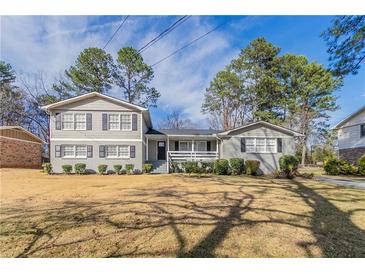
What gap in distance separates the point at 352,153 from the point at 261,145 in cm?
858

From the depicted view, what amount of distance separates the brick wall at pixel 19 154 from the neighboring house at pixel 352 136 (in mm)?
29335

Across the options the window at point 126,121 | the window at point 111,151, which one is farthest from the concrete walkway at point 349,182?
the window at point 111,151

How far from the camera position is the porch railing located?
1600 cm

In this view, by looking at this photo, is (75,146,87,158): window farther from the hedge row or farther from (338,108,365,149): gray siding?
(338,108,365,149): gray siding

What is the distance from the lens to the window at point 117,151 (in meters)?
15.1

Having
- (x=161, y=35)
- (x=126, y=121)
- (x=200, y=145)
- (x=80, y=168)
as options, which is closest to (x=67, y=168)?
(x=80, y=168)

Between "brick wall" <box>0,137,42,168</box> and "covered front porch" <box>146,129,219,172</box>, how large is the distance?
40.9 ft

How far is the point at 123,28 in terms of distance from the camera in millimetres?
6715

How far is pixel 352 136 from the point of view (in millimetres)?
17875

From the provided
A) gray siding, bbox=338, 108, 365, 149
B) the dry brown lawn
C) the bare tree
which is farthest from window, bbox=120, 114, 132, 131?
the bare tree

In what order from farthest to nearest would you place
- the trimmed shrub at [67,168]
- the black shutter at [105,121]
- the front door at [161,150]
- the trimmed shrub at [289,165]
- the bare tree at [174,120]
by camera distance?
the bare tree at [174,120], the front door at [161,150], the black shutter at [105,121], the trimmed shrub at [67,168], the trimmed shrub at [289,165]

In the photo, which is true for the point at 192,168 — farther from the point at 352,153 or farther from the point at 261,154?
the point at 352,153

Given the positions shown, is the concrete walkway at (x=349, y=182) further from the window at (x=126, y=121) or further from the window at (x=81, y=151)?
the window at (x=81, y=151)
